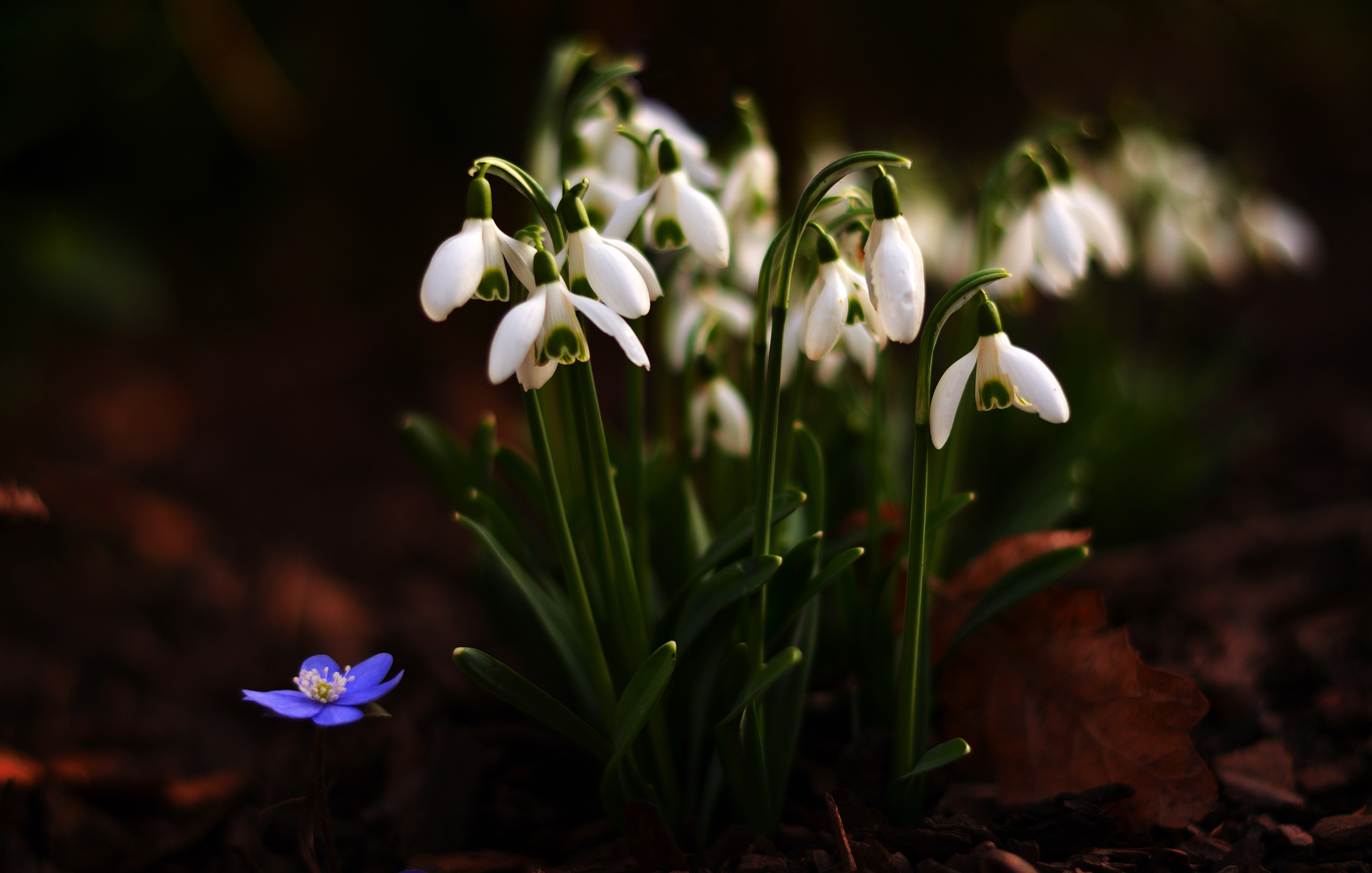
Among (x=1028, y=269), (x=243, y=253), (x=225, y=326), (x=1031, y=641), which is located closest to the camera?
(x=1031, y=641)

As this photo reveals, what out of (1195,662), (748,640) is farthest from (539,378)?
(1195,662)

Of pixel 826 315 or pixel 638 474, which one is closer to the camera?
pixel 826 315

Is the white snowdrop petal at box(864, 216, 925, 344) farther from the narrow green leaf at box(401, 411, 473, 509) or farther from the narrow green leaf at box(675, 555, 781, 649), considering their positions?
the narrow green leaf at box(401, 411, 473, 509)

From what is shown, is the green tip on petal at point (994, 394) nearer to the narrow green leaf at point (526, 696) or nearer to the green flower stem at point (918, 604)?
the green flower stem at point (918, 604)

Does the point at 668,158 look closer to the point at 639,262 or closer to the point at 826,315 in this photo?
the point at 639,262

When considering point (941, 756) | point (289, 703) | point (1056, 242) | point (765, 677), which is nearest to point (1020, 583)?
point (941, 756)

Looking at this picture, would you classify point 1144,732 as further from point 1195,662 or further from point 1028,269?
point 1028,269
